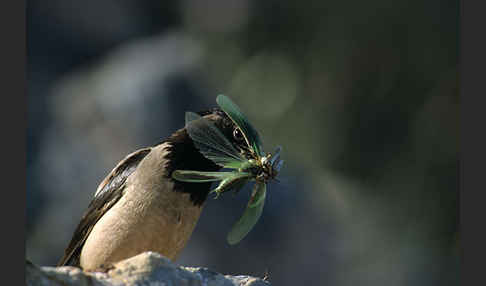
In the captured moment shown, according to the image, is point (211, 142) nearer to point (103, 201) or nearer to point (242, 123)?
point (242, 123)

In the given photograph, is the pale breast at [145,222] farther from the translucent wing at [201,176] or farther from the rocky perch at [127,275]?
the rocky perch at [127,275]

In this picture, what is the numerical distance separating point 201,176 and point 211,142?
4.5 inches

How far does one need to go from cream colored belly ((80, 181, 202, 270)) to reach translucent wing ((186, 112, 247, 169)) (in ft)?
0.54

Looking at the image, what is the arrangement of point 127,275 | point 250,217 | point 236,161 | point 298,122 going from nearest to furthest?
point 127,275
point 250,217
point 236,161
point 298,122

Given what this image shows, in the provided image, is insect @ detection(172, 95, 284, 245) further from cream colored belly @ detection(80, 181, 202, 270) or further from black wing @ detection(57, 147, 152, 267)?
black wing @ detection(57, 147, 152, 267)

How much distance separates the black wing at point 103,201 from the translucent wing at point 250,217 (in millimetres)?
470

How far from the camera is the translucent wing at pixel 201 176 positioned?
5.37 ft

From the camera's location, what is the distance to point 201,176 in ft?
5.85

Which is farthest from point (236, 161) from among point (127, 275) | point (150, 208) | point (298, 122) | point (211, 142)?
point (298, 122)

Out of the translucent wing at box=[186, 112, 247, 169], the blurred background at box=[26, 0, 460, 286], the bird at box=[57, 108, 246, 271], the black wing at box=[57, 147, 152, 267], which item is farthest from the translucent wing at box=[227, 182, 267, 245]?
the blurred background at box=[26, 0, 460, 286]

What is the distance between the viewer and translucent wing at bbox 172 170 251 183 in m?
1.64

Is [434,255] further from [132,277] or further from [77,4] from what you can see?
[77,4]

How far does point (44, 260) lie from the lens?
4.01m

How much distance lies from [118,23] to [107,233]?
3664mm
